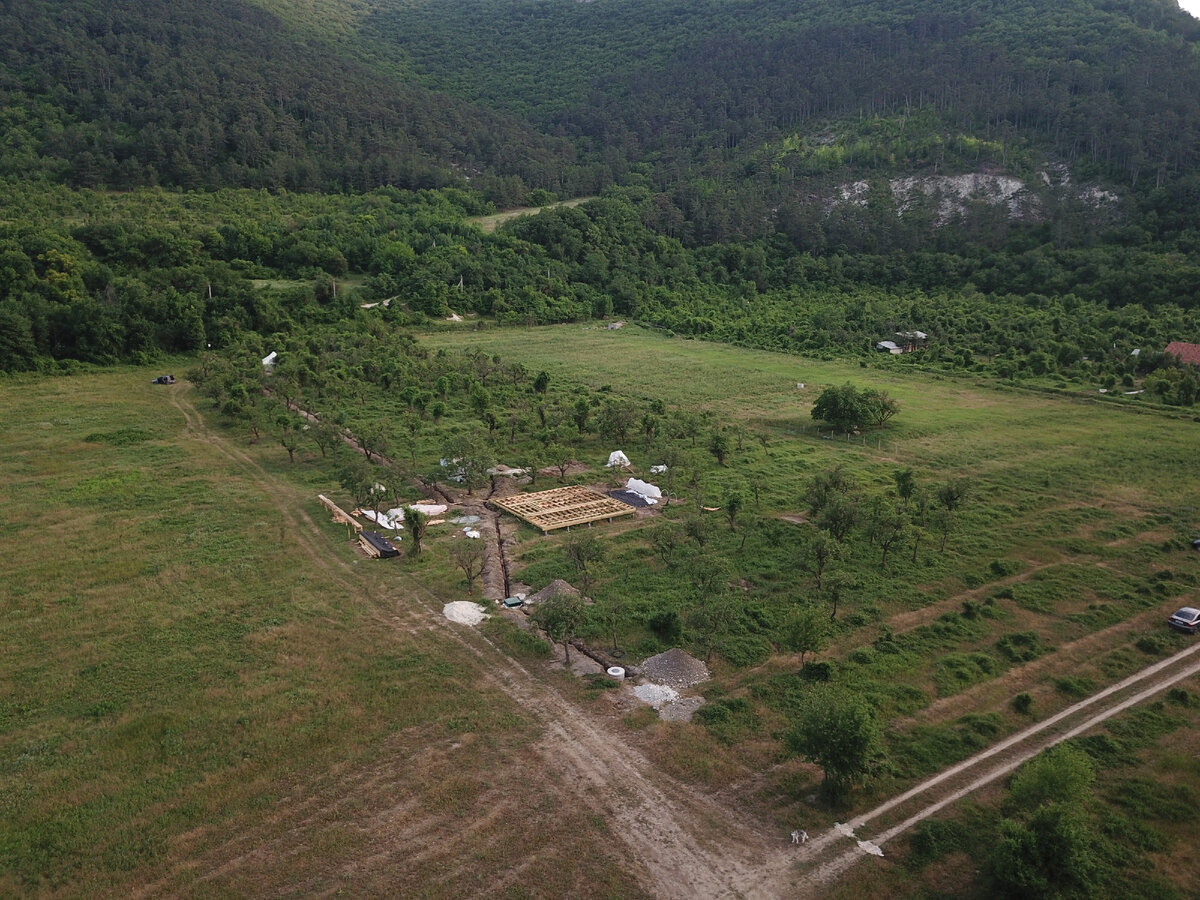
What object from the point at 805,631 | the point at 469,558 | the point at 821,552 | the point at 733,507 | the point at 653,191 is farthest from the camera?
the point at 653,191

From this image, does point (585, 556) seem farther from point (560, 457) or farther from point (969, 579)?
point (969, 579)

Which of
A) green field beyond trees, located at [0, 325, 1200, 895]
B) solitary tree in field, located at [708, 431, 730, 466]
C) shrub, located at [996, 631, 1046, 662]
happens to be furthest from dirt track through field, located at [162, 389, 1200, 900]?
solitary tree in field, located at [708, 431, 730, 466]

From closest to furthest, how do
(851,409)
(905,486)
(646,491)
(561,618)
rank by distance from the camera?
(561,618) → (905,486) → (646,491) → (851,409)

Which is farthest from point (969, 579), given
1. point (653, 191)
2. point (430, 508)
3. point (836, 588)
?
point (653, 191)

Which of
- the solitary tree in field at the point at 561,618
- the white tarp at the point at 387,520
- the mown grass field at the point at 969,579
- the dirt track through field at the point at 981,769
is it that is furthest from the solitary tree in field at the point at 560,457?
the dirt track through field at the point at 981,769

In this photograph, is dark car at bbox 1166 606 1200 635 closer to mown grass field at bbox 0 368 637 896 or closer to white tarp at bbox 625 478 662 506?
white tarp at bbox 625 478 662 506

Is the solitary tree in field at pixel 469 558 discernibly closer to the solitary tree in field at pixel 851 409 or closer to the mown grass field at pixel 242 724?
the mown grass field at pixel 242 724

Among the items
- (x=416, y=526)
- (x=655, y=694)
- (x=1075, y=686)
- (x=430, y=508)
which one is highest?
(x=416, y=526)

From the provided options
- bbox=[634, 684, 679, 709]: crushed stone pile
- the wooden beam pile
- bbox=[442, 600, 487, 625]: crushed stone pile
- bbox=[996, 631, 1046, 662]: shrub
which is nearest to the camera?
bbox=[634, 684, 679, 709]: crushed stone pile
